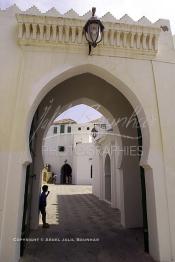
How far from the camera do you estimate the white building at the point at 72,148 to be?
32625mm

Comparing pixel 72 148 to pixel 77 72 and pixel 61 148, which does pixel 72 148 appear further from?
pixel 77 72

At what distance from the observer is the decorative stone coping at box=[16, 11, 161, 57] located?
4.70 metres

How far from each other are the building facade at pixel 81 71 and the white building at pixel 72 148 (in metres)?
27.7

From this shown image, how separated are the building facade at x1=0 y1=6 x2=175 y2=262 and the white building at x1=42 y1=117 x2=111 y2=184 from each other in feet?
91.0

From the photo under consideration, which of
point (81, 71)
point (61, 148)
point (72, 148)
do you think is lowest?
point (81, 71)

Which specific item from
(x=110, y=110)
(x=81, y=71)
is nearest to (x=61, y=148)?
(x=110, y=110)

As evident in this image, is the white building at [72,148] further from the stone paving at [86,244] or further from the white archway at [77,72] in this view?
the white archway at [77,72]

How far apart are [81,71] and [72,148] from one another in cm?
3367

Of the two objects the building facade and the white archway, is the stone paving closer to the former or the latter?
the building facade

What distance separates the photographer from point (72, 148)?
38.3 meters

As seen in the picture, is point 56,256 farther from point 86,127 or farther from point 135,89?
point 86,127

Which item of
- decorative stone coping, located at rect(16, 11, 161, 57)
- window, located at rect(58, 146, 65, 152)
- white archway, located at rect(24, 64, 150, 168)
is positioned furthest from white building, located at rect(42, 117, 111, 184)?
decorative stone coping, located at rect(16, 11, 161, 57)

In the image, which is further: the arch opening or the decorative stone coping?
A: the arch opening

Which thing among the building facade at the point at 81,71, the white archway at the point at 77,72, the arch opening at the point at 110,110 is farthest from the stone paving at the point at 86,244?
the white archway at the point at 77,72
